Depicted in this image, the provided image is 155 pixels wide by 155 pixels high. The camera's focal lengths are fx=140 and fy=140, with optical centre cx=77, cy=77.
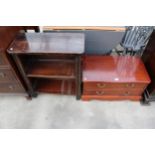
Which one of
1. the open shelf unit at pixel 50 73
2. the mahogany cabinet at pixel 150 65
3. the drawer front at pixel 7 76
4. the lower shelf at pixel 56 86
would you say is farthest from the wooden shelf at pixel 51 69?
the mahogany cabinet at pixel 150 65

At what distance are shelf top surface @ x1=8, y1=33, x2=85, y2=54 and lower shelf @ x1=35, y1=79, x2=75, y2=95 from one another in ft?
2.02

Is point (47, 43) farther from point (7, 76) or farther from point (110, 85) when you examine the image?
point (110, 85)

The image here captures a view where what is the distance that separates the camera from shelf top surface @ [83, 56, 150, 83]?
1424 millimetres

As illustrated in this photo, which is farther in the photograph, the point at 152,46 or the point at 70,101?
the point at 70,101

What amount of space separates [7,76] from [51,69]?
43cm

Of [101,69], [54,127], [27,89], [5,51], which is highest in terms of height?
[5,51]

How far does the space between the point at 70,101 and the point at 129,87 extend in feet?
2.24

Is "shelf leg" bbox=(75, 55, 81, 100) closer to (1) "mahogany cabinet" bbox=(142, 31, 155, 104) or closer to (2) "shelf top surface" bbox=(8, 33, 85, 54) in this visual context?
(2) "shelf top surface" bbox=(8, 33, 85, 54)

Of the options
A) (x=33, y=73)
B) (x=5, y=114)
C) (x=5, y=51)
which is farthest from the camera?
(x=5, y=114)

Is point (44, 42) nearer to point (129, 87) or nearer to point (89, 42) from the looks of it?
point (89, 42)

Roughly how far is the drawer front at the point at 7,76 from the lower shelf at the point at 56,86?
1.12ft

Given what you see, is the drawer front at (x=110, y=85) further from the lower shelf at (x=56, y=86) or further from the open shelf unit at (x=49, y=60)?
the lower shelf at (x=56, y=86)

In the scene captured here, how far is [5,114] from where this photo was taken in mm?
1561

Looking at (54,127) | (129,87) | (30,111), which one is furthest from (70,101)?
(129,87)
